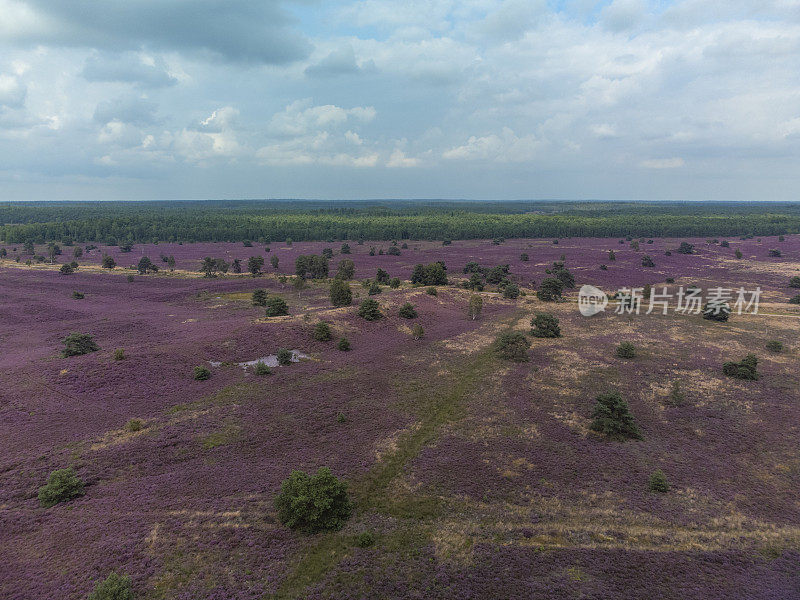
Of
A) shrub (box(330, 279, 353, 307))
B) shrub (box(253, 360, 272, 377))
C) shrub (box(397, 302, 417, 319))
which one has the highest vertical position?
shrub (box(330, 279, 353, 307))

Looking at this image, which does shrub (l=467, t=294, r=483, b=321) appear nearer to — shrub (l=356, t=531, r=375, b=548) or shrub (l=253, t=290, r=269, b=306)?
shrub (l=253, t=290, r=269, b=306)

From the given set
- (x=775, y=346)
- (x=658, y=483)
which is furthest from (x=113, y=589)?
(x=775, y=346)

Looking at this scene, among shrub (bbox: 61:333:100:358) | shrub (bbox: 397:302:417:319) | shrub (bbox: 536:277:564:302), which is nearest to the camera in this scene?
shrub (bbox: 61:333:100:358)

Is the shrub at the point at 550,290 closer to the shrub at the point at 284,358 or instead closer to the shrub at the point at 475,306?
the shrub at the point at 475,306

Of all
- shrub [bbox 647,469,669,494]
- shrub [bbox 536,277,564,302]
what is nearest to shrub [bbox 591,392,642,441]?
shrub [bbox 647,469,669,494]

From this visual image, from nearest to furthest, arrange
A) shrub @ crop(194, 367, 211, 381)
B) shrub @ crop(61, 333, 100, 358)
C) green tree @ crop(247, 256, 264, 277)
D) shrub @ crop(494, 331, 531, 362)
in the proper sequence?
shrub @ crop(194, 367, 211, 381), shrub @ crop(61, 333, 100, 358), shrub @ crop(494, 331, 531, 362), green tree @ crop(247, 256, 264, 277)

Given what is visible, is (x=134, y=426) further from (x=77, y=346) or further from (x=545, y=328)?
(x=545, y=328)
